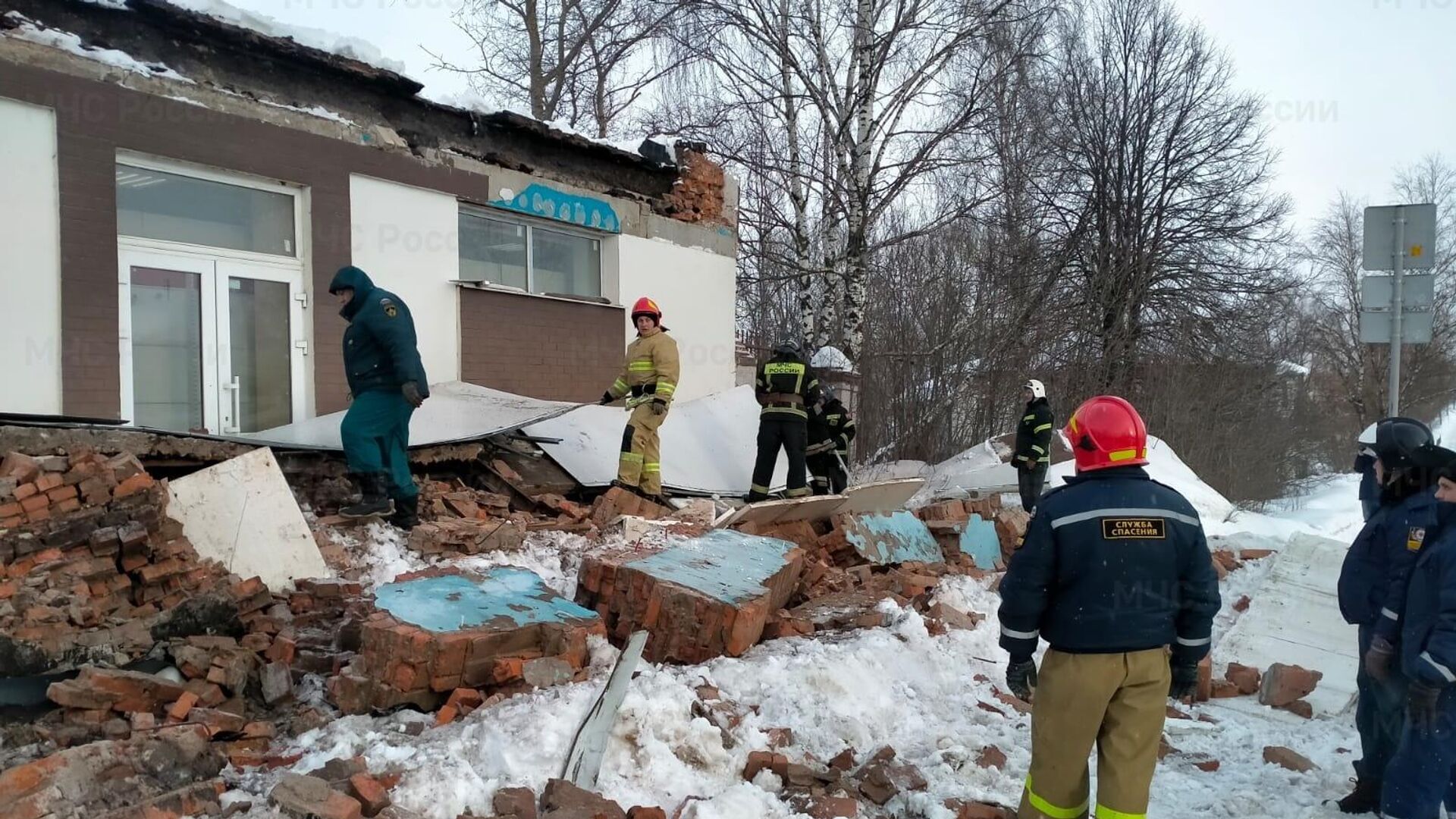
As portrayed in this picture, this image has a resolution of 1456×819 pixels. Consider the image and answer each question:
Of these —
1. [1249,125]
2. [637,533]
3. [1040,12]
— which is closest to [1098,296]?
[1249,125]

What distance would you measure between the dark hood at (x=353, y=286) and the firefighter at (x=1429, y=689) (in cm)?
582

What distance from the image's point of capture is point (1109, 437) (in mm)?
2844

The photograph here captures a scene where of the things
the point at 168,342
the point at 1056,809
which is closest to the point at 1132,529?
the point at 1056,809

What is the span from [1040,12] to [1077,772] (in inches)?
507

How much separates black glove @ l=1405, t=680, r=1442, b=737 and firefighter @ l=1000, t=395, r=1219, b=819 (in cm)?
89

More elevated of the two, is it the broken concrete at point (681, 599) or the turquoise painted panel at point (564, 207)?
the turquoise painted panel at point (564, 207)

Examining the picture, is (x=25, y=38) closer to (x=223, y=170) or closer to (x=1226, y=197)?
(x=223, y=170)

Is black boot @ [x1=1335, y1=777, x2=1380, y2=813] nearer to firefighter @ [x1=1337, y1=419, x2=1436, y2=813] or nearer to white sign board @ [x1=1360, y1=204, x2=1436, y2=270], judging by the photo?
firefighter @ [x1=1337, y1=419, x2=1436, y2=813]

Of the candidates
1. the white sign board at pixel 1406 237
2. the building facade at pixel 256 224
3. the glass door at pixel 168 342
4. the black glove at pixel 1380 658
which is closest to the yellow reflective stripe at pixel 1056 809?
the black glove at pixel 1380 658

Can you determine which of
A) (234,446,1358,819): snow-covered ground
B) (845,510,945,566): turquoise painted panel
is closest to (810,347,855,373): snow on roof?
(845,510,945,566): turquoise painted panel

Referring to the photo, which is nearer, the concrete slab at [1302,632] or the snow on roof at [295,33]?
the concrete slab at [1302,632]

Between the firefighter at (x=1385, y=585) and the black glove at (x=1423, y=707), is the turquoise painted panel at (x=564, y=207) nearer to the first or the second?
the firefighter at (x=1385, y=585)

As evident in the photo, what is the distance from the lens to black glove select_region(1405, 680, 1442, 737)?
121 inches

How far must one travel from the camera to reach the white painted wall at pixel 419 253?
7.79 m
